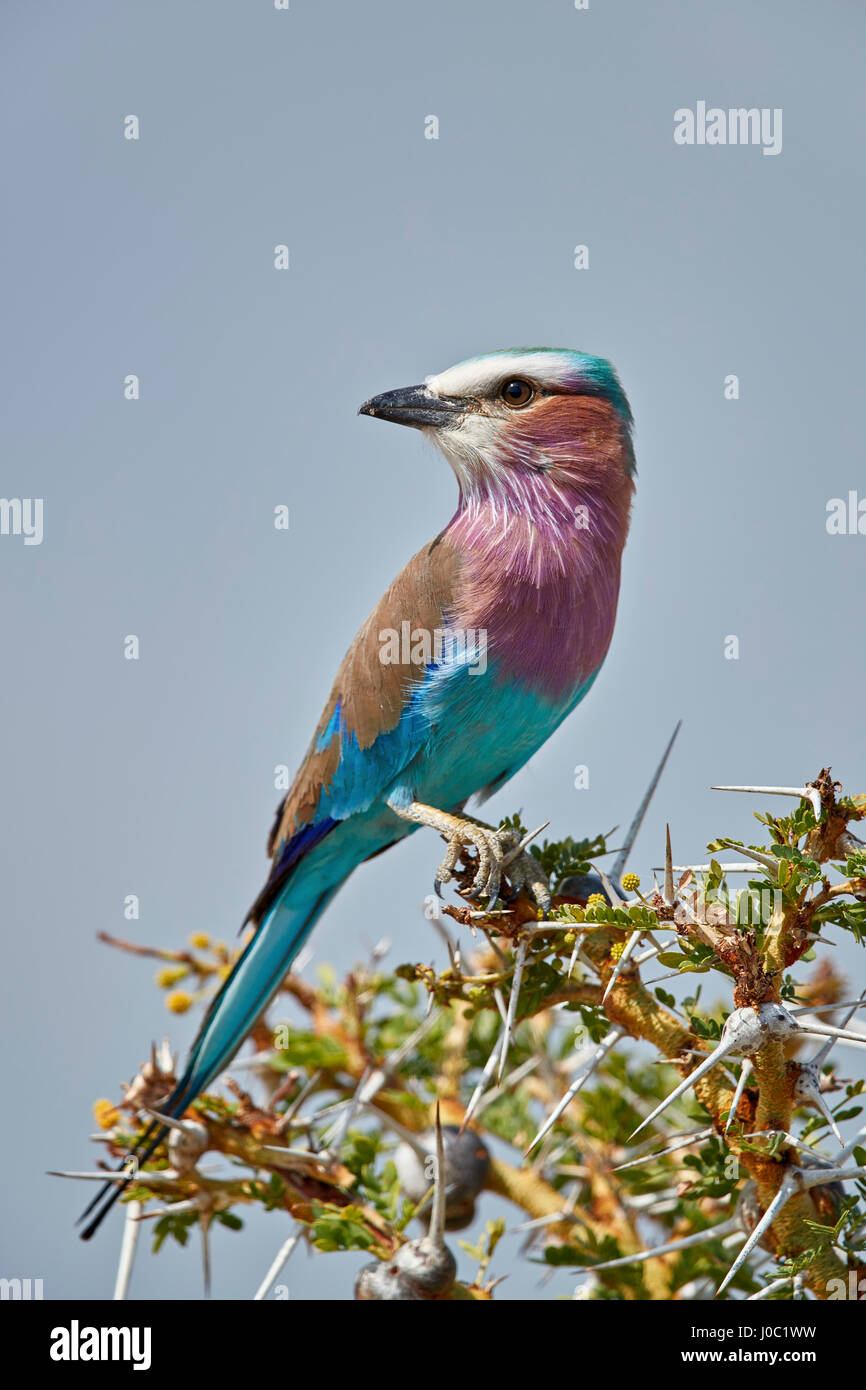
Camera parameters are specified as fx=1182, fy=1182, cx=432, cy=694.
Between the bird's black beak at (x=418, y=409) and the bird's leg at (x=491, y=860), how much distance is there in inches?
37.2

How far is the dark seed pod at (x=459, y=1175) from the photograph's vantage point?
99.9 inches

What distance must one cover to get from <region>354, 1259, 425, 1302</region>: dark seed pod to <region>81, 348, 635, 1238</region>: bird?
25.7 inches

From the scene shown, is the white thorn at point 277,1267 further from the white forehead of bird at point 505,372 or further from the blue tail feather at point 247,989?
the white forehead of bird at point 505,372

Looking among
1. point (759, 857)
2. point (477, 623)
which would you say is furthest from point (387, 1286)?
point (477, 623)

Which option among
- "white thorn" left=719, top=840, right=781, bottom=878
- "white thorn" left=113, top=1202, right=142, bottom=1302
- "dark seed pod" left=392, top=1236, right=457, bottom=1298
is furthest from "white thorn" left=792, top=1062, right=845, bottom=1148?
"white thorn" left=113, top=1202, right=142, bottom=1302

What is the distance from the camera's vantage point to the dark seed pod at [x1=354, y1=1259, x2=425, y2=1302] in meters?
2.13

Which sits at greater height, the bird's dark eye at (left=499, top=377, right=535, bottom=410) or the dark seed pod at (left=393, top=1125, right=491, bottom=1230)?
the bird's dark eye at (left=499, top=377, right=535, bottom=410)

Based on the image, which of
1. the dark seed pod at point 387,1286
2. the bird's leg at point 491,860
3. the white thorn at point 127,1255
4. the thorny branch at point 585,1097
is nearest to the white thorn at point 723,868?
the thorny branch at point 585,1097

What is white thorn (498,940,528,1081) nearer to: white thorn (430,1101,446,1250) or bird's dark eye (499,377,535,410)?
white thorn (430,1101,446,1250)

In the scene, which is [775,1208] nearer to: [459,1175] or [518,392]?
[459,1175]

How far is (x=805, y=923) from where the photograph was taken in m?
1.78
